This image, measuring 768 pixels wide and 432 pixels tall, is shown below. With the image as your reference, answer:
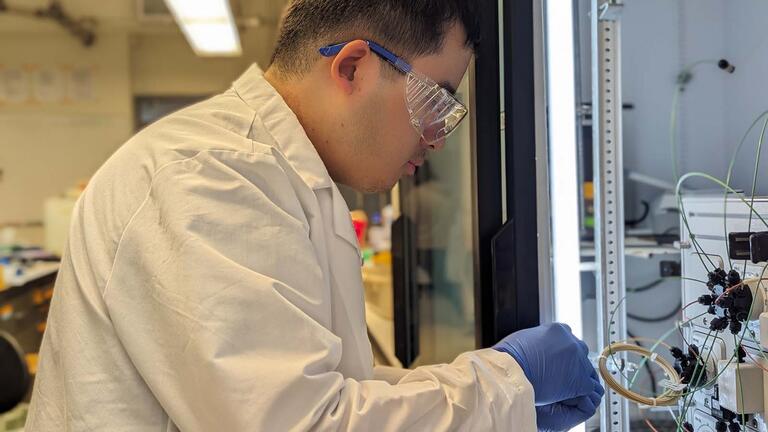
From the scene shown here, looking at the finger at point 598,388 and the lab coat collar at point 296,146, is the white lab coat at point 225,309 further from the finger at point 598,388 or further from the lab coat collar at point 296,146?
the finger at point 598,388

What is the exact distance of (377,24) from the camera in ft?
2.92

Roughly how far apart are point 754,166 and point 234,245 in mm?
872

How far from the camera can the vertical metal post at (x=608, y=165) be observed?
105 cm

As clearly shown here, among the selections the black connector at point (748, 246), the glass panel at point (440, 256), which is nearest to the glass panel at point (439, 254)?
the glass panel at point (440, 256)

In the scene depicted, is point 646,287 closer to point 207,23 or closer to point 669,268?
point 669,268

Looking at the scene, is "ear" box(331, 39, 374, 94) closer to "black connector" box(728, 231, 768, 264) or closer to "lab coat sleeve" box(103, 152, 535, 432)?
"lab coat sleeve" box(103, 152, 535, 432)

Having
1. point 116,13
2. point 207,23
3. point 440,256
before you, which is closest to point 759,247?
point 440,256

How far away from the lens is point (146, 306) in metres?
0.72

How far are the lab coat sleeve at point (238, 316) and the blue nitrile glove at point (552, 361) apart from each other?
16 cm

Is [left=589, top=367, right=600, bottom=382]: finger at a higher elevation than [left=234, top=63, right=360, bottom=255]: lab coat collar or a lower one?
lower

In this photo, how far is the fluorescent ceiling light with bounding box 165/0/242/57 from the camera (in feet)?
10.7

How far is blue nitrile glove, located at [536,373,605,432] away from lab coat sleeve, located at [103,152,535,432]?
0.88ft

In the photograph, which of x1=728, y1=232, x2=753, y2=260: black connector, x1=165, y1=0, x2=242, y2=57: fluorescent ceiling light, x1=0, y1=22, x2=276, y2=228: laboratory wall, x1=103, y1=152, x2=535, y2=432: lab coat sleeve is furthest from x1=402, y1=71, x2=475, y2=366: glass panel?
x1=0, y1=22, x2=276, y2=228: laboratory wall

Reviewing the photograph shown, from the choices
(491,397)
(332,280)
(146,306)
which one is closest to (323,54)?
(332,280)
